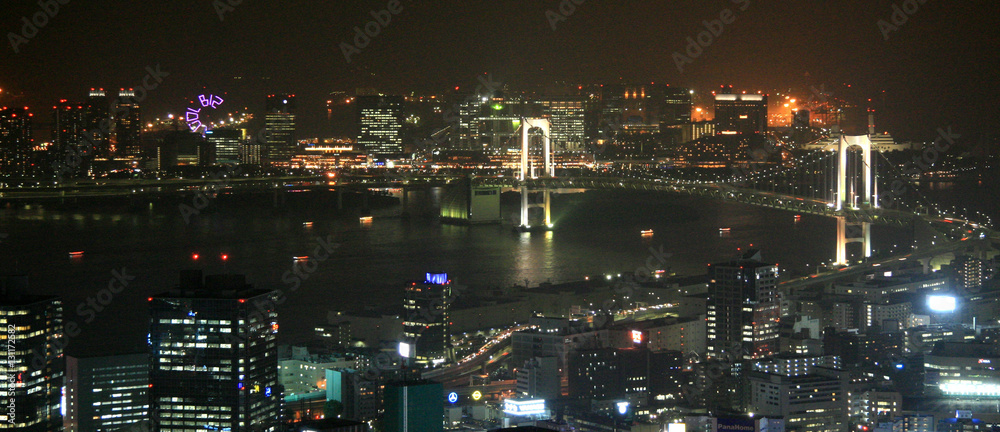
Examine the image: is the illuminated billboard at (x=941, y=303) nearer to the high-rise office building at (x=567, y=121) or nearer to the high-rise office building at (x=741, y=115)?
the high-rise office building at (x=567, y=121)

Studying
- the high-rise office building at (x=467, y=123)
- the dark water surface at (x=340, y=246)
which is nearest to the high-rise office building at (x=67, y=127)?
the dark water surface at (x=340, y=246)

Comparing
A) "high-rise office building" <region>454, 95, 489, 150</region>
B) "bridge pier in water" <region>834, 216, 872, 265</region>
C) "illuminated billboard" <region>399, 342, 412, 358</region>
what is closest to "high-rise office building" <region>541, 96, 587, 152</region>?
"high-rise office building" <region>454, 95, 489, 150</region>

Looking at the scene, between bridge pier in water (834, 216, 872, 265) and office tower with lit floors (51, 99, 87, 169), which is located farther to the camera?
office tower with lit floors (51, 99, 87, 169)

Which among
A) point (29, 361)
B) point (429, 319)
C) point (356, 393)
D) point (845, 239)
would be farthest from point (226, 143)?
point (29, 361)

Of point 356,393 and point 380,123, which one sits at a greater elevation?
point 380,123

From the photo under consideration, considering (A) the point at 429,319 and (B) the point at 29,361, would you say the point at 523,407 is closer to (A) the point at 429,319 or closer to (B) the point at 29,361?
(A) the point at 429,319

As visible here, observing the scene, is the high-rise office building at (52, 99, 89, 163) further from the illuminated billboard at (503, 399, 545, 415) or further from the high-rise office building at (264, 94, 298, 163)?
the illuminated billboard at (503, 399, 545, 415)
